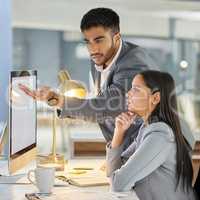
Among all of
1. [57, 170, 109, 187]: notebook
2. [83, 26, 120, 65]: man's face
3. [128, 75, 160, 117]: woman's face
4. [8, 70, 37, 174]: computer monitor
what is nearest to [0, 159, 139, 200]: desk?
[57, 170, 109, 187]: notebook

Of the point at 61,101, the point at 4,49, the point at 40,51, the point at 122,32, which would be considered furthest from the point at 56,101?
the point at 40,51

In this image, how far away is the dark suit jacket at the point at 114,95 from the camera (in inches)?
83.8

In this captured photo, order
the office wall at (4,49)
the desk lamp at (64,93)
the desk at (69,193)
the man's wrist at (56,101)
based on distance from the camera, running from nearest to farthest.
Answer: the desk at (69,193)
the man's wrist at (56,101)
the desk lamp at (64,93)
the office wall at (4,49)

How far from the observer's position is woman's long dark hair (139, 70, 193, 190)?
5.89ft

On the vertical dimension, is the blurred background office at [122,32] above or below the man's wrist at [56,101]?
above

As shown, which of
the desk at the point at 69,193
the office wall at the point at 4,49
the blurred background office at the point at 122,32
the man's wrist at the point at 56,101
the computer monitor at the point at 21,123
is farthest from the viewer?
the blurred background office at the point at 122,32

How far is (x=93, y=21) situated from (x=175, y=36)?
2540 mm

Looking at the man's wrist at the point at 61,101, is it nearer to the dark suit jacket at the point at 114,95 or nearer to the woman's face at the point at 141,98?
the dark suit jacket at the point at 114,95

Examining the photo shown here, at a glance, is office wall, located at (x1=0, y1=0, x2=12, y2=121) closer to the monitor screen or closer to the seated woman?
the monitor screen

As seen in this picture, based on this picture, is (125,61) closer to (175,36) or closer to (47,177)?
(47,177)

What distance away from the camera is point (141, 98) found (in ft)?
6.12

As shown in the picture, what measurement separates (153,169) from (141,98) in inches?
11.4

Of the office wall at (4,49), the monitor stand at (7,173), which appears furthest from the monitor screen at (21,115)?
the office wall at (4,49)

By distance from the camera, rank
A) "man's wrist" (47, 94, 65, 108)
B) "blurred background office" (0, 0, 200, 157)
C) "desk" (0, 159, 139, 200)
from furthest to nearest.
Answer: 1. "blurred background office" (0, 0, 200, 157)
2. "man's wrist" (47, 94, 65, 108)
3. "desk" (0, 159, 139, 200)
